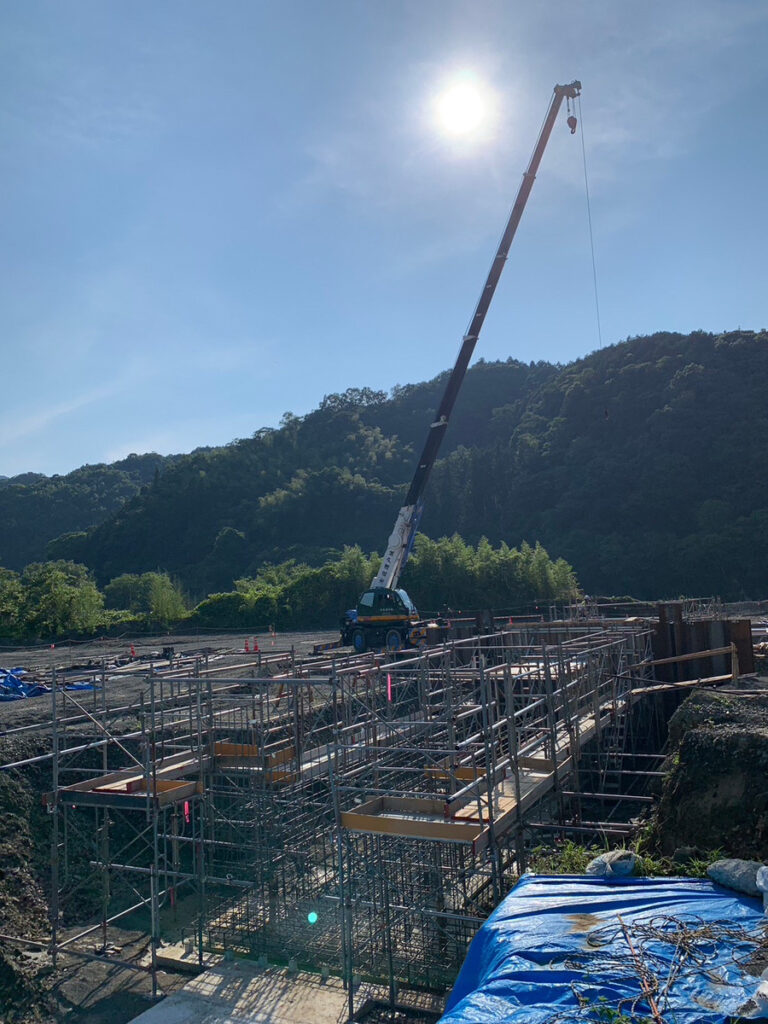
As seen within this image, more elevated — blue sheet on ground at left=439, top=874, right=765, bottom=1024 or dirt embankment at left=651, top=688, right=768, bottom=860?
blue sheet on ground at left=439, top=874, right=765, bottom=1024

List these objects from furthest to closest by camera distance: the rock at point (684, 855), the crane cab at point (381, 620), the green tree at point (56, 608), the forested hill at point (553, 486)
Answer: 1. the forested hill at point (553, 486)
2. the green tree at point (56, 608)
3. the crane cab at point (381, 620)
4. the rock at point (684, 855)

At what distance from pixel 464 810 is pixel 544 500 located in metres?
63.3

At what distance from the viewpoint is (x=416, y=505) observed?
2755 cm

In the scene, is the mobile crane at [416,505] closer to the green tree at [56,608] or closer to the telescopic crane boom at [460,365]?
the telescopic crane boom at [460,365]

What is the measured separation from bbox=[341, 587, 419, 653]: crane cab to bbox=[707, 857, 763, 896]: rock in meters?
20.3

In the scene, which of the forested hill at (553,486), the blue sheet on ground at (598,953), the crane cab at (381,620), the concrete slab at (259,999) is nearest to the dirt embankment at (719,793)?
the blue sheet on ground at (598,953)

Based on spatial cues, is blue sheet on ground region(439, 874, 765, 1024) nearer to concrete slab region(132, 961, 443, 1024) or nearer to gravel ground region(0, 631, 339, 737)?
concrete slab region(132, 961, 443, 1024)

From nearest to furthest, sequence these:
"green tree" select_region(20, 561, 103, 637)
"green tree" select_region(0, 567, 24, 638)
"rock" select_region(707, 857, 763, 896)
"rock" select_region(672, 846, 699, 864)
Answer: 1. "rock" select_region(707, 857, 763, 896)
2. "rock" select_region(672, 846, 699, 864)
3. "green tree" select_region(0, 567, 24, 638)
4. "green tree" select_region(20, 561, 103, 637)

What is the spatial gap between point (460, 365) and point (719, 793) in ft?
64.4

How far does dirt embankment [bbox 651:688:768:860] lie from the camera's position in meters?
9.52

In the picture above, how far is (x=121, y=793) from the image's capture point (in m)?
10.9

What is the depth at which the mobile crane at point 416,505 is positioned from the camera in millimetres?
26797

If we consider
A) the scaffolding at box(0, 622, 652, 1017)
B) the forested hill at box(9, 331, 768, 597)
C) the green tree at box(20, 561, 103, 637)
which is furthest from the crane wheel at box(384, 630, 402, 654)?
the forested hill at box(9, 331, 768, 597)

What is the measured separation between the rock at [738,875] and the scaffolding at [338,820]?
2914 mm
